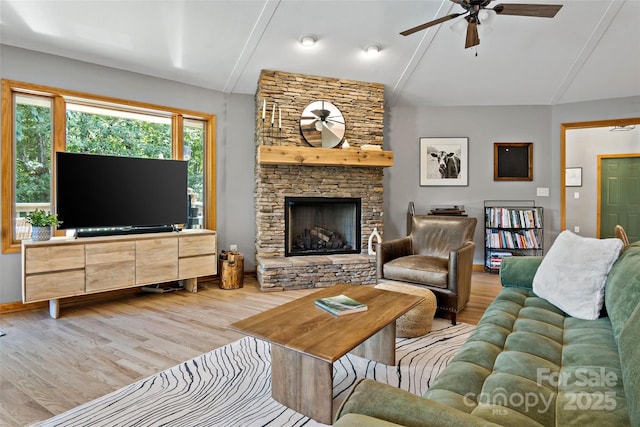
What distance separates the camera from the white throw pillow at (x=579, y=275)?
184cm

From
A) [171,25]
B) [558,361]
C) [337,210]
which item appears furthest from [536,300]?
[171,25]

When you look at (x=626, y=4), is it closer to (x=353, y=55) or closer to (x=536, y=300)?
(x=353, y=55)

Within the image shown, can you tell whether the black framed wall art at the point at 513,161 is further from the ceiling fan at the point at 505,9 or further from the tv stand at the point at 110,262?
the tv stand at the point at 110,262

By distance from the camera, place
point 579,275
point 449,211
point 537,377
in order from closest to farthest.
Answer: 1. point 537,377
2. point 579,275
3. point 449,211

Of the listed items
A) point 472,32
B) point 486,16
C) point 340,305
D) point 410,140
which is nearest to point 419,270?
point 340,305

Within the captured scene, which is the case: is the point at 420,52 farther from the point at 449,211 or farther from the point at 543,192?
the point at 543,192

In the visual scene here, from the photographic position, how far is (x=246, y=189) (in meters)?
4.82

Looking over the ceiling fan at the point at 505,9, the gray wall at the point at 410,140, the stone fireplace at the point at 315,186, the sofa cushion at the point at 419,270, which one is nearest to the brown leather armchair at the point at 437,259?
the sofa cushion at the point at 419,270

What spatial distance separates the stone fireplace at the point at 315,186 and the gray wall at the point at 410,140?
32 cm

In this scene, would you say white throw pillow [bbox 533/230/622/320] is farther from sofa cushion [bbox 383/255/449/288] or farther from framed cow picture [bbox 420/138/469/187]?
framed cow picture [bbox 420/138/469/187]

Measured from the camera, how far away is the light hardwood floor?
198 cm

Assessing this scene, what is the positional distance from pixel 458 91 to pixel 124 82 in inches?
169

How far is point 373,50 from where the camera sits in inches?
168

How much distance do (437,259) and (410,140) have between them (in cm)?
255
